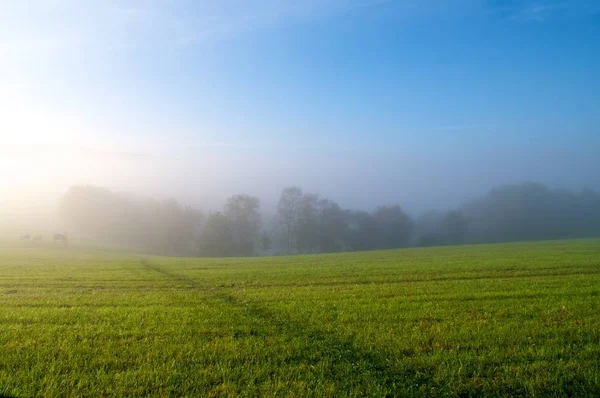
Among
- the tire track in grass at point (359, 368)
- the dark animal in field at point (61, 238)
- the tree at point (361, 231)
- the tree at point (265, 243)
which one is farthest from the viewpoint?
the tree at point (361, 231)

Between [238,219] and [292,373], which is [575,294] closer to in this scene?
[292,373]

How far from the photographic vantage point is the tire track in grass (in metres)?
8.57

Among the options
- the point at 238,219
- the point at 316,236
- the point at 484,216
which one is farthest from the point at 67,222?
the point at 484,216

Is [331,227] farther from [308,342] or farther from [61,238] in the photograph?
[308,342]

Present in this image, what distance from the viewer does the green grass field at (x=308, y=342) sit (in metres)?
8.61

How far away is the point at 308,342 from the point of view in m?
11.5

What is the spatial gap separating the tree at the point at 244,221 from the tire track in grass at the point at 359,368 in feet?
338

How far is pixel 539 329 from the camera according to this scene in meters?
12.5

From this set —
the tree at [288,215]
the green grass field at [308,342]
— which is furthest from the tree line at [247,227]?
the green grass field at [308,342]

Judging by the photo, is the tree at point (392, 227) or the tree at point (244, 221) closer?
the tree at point (244, 221)

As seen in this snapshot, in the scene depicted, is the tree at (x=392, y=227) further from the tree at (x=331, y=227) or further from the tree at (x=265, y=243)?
the tree at (x=265, y=243)

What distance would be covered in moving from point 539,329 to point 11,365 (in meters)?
12.9

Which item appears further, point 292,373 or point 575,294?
point 575,294

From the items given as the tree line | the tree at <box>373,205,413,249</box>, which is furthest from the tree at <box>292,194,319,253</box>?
the tree at <box>373,205,413,249</box>
